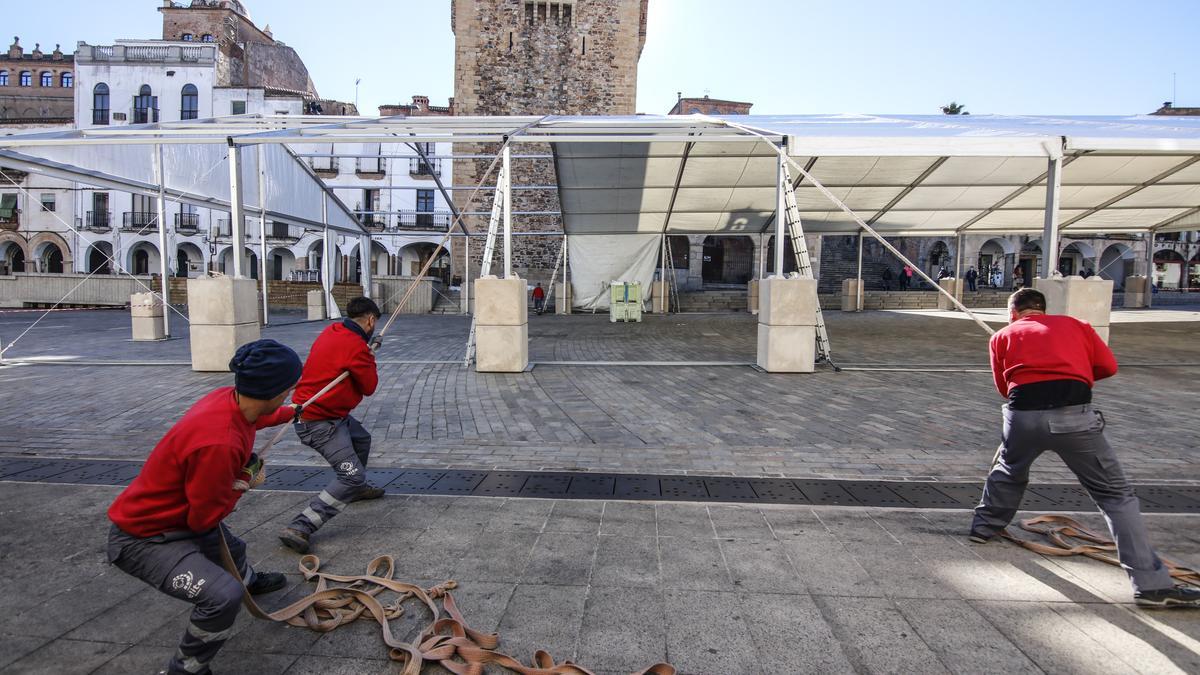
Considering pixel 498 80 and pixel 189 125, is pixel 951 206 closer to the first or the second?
pixel 189 125

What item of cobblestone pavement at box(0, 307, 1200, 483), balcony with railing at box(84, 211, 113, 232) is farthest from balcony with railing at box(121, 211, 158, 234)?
cobblestone pavement at box(0, 307, 1200, 483)

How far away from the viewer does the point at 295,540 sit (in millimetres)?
3582

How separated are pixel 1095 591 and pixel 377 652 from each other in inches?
131

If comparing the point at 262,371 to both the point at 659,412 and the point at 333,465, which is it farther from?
the point at 659,412

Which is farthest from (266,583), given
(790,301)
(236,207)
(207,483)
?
(236,207)

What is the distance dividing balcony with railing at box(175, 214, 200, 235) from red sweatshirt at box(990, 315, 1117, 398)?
46197mm

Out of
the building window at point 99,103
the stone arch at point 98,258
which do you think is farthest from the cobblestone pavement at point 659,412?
the building window at point 99,103

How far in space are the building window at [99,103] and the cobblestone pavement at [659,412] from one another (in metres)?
39.9

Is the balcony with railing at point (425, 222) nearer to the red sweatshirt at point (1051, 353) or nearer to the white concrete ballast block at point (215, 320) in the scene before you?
the white concrete ballast block at point (215, 320)

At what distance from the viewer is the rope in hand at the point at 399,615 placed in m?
2.49

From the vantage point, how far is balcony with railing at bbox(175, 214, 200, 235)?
40.3m

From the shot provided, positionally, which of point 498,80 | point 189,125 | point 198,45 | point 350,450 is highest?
point 198,45

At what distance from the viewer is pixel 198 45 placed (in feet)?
141

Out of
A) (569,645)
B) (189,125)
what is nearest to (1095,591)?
(569,645)
